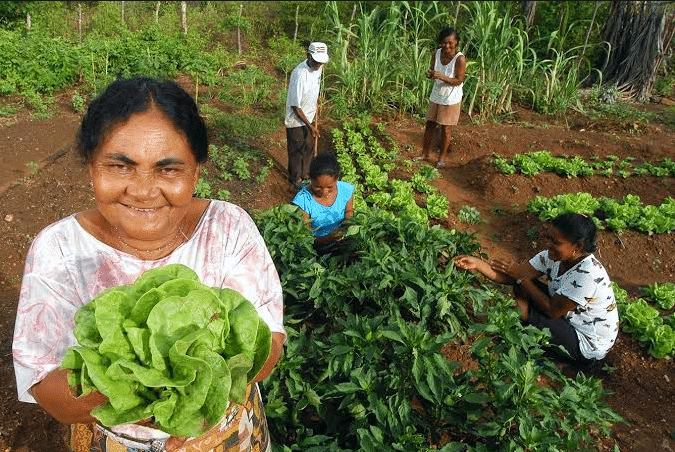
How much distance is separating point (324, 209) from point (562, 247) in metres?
1.79

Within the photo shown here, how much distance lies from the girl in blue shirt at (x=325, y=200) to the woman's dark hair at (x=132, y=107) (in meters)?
2.63

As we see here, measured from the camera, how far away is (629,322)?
4727 mm

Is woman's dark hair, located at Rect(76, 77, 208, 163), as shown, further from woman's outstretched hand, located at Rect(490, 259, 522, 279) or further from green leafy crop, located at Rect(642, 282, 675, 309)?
green leafy crop, located at Rect(642, 282, 675, 309)

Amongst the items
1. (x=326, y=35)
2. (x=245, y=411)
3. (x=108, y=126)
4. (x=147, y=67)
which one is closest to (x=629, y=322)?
(x=245, y=411)

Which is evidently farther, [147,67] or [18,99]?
[147,67]

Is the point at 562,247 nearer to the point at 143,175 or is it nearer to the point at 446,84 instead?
the point at 143,175

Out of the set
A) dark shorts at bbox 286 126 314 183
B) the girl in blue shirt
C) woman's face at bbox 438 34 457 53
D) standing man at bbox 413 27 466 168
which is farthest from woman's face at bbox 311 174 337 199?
woman's face at bbox 438 34 457 53

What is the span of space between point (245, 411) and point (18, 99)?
29.6ft

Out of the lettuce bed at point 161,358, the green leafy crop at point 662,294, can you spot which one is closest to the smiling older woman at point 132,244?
the lettuce bed at point 161,358

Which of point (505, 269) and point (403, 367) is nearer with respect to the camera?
point (403, 367)

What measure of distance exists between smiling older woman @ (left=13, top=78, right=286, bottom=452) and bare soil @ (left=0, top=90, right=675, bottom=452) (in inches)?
72.1

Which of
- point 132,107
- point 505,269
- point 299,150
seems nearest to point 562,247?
point 505,269

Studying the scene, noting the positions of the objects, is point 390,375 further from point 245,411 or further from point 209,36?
point 209,36

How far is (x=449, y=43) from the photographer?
7172 mm
